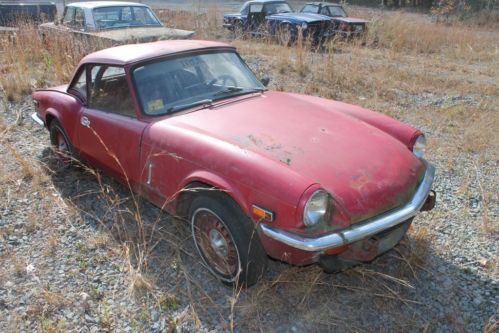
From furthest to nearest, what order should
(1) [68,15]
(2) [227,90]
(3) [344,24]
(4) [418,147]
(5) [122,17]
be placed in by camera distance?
(3) [344,24] < (1) [68,15] < (5) [122,17] < (2) [227,90] < (4) [418,147]

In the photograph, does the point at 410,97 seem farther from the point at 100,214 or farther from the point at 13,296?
the point at 13,296

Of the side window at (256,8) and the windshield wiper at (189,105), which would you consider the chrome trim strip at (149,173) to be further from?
the side window at (256,8)

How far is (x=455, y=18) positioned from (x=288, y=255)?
1995 centimetres

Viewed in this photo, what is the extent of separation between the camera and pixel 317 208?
2398 millimetres

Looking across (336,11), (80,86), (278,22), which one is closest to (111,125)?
(80,86)

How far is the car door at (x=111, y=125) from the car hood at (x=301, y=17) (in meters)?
8.55

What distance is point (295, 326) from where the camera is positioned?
2553 mm

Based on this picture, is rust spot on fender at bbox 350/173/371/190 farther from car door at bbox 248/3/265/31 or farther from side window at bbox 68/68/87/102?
car door at bbox 248/3/265/31

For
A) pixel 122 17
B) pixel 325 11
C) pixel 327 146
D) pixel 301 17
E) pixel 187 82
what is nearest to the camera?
pixel 327 146

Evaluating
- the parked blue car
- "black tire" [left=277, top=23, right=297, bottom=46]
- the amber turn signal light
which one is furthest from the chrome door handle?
"black tire" [left=277, top=23, right=297, bottom=46]

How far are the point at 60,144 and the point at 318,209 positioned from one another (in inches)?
130

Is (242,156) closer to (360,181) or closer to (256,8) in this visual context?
(360,181)

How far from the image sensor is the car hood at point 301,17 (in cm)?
1143

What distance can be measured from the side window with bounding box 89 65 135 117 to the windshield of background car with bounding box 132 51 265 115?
18 centimetres
